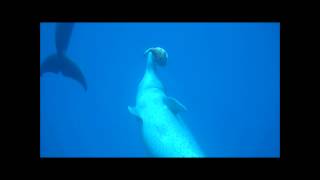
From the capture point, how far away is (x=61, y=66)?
34.4 ft

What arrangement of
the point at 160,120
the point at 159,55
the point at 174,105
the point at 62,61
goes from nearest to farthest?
the point at 160,120, the point at 174,105, the point at 159,55, the point at 62,61

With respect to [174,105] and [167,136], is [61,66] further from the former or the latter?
[167,136]

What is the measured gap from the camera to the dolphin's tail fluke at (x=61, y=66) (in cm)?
1043

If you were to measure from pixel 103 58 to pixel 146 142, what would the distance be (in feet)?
37.7

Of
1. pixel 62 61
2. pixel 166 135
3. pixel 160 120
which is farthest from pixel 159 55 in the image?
pixel 62 61

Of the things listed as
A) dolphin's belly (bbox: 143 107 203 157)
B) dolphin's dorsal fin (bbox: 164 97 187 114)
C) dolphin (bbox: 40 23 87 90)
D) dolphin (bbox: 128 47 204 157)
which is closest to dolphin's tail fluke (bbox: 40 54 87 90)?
dolphin (bbox: 40 23 87 90)

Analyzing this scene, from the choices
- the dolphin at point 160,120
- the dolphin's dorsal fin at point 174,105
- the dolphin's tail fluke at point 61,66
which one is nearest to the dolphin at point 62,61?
the dolphin's tail fluke at point 61,66

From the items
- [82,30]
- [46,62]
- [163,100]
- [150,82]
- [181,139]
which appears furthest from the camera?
[82,30]

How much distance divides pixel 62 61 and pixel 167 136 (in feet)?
14.5

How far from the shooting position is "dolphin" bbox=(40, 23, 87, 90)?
10.4m
